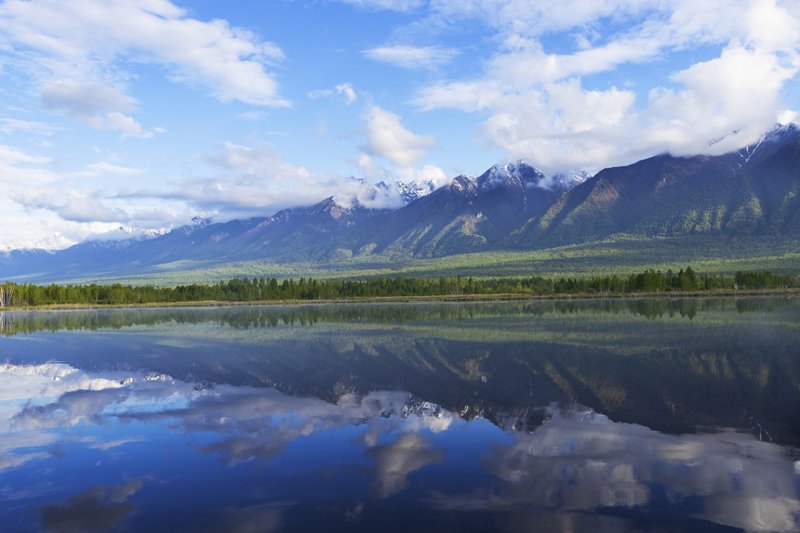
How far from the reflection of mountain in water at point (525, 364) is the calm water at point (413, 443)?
0.78 ft

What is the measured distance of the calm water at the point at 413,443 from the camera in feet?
49.5

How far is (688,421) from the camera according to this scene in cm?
2358

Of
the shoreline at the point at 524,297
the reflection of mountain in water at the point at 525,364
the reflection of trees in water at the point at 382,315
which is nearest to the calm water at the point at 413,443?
the reflection of mountain in water at the point at 525,364

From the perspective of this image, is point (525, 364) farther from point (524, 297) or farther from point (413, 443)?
point (524, 297)

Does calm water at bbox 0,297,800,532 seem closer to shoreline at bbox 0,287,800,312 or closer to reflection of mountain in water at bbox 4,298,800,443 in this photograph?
reflection of mountain in water at bbox 4,298,800,443

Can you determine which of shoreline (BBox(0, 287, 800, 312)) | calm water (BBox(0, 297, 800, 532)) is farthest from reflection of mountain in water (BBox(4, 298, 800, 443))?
shoreline (BBox(0, 287, 800, 312))

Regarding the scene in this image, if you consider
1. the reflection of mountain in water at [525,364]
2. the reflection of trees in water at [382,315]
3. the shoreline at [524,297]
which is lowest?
the shoreline at [524,297]

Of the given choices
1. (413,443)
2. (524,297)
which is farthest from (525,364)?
(524,297)

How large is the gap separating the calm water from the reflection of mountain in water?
24 cm

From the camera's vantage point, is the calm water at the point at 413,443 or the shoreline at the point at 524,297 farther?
the shoreline at the point at 524,297

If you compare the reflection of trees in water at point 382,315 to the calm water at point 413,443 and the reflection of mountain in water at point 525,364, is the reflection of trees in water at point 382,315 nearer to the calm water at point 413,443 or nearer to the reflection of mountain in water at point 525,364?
the reflection of mountain in water at point 525,364

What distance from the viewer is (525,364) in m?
39.8

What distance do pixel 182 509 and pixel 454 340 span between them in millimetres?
43263

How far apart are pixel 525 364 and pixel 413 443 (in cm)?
1979
